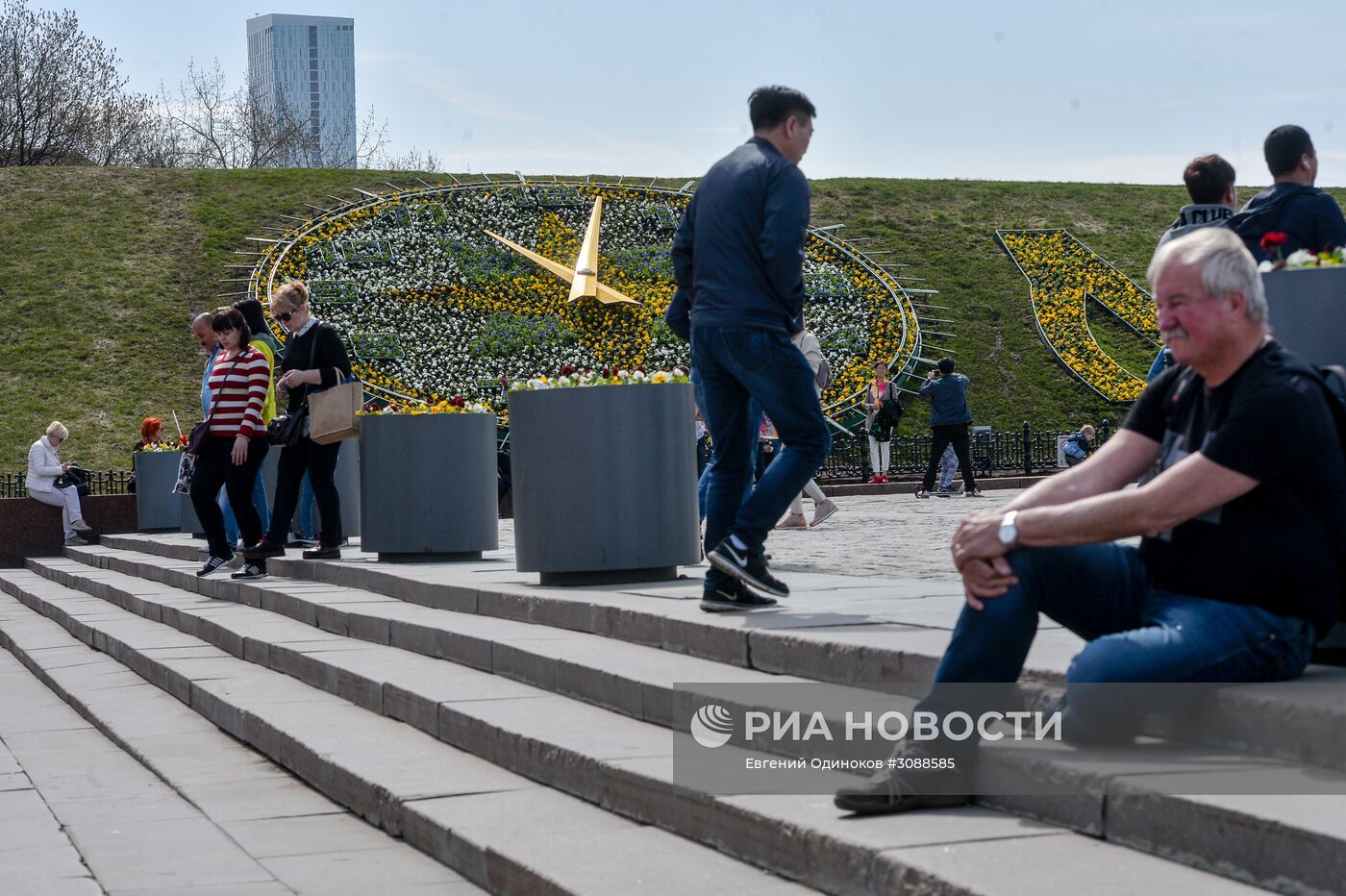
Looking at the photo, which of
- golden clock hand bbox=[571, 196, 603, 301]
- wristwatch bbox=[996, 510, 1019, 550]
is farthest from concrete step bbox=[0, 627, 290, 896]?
golden clock hand bbox=[571, 196, 603, 301]

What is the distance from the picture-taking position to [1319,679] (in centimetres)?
343

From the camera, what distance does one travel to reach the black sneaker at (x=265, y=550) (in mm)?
10625

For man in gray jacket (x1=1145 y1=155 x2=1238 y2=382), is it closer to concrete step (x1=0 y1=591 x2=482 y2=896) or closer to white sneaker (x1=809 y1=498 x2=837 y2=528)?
concrete step (x1=0 y1=591 x2=482 y2=896)

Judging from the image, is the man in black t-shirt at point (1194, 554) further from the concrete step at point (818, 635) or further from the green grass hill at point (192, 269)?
the green grass hill at point (192, 269)

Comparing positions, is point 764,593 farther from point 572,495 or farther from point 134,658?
point 134,658

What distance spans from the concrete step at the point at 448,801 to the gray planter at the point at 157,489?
35.9 feet

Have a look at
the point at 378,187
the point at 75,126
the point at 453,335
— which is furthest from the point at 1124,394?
the point at 75,126

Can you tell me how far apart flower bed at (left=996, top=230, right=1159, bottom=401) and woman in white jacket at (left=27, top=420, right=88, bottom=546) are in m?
19.4

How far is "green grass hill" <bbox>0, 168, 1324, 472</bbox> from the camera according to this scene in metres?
27.0

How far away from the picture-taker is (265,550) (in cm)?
1065

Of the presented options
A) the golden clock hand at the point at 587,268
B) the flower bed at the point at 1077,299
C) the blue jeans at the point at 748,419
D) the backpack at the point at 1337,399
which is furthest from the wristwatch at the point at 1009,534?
the flower bed at the point at 1077,299

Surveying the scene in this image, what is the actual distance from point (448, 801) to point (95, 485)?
1920 centimetres

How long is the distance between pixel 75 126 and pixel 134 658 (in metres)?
42.3

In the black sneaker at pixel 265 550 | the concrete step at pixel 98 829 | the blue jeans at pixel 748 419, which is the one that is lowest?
the concrete step at pixel 98 829
